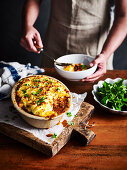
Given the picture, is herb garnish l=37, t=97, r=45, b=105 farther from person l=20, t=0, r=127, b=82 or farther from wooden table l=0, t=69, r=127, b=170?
person l=20, t=0, r=127, b=82

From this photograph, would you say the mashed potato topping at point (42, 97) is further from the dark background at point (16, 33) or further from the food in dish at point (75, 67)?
the dark background at point (16, 33)

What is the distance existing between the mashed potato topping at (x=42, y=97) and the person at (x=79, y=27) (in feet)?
1.54

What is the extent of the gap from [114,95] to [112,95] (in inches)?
0.7

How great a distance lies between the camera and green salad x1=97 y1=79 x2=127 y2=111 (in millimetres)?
1447

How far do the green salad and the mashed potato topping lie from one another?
0.32m

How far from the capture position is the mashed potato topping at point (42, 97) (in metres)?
1.23

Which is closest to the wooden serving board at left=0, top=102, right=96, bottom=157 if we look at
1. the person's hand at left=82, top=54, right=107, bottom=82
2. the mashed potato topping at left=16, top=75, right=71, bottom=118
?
the mashed potato topping at left=16, top=75, right=71, bottom=118

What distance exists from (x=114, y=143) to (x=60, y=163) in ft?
1.25

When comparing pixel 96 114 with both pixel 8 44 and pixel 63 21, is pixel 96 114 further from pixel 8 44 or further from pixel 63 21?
pixel 8 44

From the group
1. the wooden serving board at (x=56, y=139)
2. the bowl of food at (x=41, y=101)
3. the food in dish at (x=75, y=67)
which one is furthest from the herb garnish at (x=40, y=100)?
the food in dish at (x=75, y=67)

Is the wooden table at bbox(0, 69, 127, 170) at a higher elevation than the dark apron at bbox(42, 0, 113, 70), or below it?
below

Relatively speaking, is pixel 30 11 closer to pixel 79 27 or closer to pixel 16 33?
pixel 79 27

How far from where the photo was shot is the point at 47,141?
4.01ft

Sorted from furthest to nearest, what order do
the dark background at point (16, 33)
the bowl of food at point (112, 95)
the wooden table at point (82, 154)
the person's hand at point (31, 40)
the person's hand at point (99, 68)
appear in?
the dark background at point (16, 33)
the person's hand at point (31, 40)
the person's hand at point (99, 68)
the bowl of food at point (112, 95)
the wooden table at point (82, 154)
